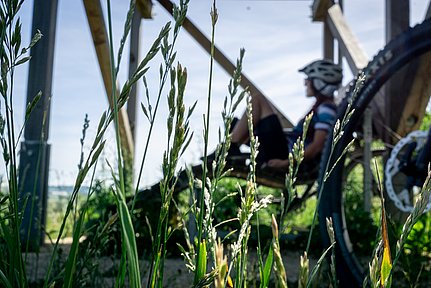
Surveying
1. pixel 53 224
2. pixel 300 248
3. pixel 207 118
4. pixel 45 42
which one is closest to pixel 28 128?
pixel 45 42

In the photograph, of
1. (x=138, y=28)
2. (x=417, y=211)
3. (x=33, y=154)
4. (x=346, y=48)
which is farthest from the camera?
(x=138, y=28)

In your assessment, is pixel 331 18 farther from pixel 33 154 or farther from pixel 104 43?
pixel 33 154

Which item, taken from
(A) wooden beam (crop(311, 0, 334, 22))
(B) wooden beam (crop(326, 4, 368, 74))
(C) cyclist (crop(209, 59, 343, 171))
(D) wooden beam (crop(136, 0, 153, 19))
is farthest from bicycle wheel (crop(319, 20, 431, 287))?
(D) wooden beam (crop(136, 0, 153, 19))

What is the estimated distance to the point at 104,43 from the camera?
4809 mm

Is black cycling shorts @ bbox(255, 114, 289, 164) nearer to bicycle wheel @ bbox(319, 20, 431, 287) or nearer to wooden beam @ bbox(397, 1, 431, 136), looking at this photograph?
wooden beam @ bbox(397, 1, 431, 136)

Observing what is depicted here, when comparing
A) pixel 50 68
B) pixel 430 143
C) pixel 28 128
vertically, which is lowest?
pixel 430 143

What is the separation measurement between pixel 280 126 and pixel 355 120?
1.58m

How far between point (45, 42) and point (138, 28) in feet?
7.70

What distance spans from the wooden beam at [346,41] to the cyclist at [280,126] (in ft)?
0.45

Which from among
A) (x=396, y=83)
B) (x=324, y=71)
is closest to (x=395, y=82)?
(x=396, y=83)

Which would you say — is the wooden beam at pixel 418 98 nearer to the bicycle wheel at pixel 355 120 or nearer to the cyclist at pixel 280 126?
the cyclist at pixel 280 126

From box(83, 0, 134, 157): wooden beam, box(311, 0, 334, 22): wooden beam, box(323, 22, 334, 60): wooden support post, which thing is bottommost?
box(83, 0, 134, 157): wooden beam

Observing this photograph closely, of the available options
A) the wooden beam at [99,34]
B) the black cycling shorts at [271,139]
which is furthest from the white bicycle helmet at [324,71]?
the wooden beam at [99,34]

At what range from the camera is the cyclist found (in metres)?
3.99
